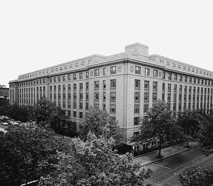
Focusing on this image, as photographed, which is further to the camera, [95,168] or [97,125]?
[97,125]

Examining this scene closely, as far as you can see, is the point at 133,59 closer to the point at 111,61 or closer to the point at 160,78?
the point at 111,61

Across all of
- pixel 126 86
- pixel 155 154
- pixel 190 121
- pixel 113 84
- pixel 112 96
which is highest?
pixel 113 84

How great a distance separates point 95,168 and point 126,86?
82.4 ft

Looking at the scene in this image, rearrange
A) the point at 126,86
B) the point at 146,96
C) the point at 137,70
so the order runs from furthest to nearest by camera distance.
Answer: the point at 146,96 < the point at 137,70 < the point at 126,86

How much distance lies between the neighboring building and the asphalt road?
9.36 meters

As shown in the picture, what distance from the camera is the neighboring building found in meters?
34.2

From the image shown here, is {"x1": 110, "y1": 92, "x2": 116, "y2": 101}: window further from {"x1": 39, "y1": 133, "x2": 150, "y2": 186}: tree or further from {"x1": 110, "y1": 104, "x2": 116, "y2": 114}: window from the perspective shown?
{"x1": 39, "y1": 133, "x2": 150, "y2": 186}: tree

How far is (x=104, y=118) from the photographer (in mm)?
28438

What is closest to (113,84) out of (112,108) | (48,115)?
(112,108)

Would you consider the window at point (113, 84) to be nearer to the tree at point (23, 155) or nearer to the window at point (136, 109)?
the window at point (136, 109)

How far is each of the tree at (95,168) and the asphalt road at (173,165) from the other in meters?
13.5

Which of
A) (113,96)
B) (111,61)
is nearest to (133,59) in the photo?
(111,61)

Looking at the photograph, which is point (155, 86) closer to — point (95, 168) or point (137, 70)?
point (137, 70)

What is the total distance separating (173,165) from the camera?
26562 millimetres
